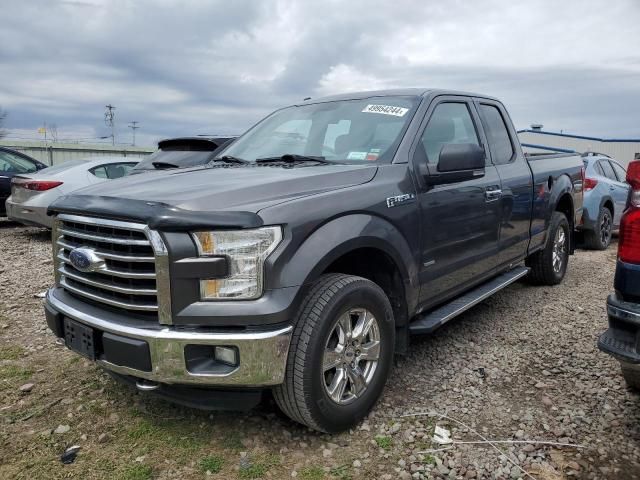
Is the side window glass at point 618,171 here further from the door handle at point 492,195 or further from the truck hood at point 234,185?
the truck hood at point 234,185

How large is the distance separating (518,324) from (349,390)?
2297 mm

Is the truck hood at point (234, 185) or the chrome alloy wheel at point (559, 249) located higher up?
the truck hood at point (234, 185)

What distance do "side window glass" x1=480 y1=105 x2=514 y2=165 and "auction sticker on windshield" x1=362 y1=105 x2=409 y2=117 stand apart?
1.17m

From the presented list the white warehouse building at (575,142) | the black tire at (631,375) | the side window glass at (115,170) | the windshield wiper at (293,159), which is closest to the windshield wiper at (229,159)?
the windshield wiper at (293,159)

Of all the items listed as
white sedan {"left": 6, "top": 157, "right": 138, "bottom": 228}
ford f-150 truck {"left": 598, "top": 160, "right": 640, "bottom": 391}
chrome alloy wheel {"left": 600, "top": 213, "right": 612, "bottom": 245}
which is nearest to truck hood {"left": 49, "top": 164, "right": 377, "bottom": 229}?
ford f-150 truck {"left": 598, "top": 160, "right": 640, "bottom": 391}

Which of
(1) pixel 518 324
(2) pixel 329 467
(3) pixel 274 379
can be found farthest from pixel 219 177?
(1) pixel 518 324

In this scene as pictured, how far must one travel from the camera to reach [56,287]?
3018mm

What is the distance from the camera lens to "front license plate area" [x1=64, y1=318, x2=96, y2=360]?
253 centimetres

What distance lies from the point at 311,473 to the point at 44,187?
693 centimetres

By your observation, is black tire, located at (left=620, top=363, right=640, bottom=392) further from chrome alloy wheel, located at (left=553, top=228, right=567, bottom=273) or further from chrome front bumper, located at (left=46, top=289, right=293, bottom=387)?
chrome alloy wheel, located at (left=553, top=228, right=567, bottom=273)

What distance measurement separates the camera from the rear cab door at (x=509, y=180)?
4.21 metres

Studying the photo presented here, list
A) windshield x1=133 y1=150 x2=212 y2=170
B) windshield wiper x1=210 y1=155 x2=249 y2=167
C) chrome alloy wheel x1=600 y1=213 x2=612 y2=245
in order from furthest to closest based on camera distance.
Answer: chrome alloy wheel x1=600 y1=213 x2=612 y2=245, windshield x1=133 y1=150 x2=212 y2=170, windshield wiper x1=210 y1=155 x2=249 y2=167

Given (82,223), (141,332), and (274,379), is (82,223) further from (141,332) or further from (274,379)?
(274,379)

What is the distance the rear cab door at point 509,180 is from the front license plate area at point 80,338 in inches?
120
